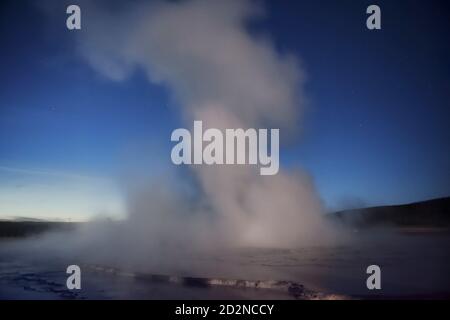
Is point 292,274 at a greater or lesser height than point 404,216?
lesser

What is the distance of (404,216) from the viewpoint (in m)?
3.89

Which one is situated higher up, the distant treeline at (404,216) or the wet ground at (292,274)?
the distant treeline at (404,216)

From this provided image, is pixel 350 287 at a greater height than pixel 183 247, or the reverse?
pixel 183 247

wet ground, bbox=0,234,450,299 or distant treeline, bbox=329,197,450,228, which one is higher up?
distant treeline, bbox=329,197,450,228

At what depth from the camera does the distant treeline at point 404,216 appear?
12.0ft

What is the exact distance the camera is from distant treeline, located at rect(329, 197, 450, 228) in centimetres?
366

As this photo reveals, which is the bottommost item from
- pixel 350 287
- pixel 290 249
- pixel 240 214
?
pixel 350 287

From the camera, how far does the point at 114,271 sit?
3.79 meters
